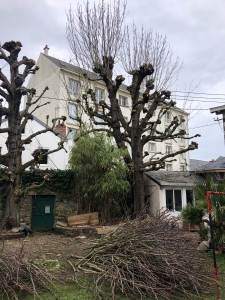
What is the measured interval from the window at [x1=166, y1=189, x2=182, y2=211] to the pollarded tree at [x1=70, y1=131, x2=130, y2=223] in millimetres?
3321

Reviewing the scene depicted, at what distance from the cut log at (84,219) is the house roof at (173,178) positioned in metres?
4.63

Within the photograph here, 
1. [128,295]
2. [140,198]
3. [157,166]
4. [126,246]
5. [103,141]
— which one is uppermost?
[103,141]

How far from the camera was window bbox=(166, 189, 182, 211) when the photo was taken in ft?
59.2

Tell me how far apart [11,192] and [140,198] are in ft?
19.2

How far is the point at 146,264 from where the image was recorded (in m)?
6.07

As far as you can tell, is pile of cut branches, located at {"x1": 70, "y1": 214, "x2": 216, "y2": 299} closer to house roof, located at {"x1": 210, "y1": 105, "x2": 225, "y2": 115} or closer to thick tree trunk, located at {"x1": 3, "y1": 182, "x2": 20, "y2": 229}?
thick tree trunk, located at {"x1": 3, "y1": 182, "x2": 20, "y2": 229}

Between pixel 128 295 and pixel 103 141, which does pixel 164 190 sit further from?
pixel 128 295

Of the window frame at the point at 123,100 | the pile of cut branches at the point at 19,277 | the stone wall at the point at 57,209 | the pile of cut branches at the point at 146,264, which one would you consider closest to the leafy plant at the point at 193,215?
the pile of cut branches at the point at 146,264

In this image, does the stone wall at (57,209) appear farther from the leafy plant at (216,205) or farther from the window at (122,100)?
the window at (122,100)

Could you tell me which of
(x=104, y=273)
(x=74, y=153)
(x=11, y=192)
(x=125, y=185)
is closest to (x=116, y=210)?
(x=125, y=185)

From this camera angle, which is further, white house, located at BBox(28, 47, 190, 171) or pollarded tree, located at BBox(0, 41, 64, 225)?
white house, located at BBox(28, 47, 190, 171)

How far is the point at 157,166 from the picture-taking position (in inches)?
641

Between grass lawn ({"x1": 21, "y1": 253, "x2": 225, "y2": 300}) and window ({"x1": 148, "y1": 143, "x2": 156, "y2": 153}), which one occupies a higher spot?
window ({"x1": 148, "y1": 143, "x2": 156, "y2": 153})

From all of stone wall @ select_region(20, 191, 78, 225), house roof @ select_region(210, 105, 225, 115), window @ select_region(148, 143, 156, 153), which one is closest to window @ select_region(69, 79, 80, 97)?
stone wall @ select_region(20, 191, 78, 225)
